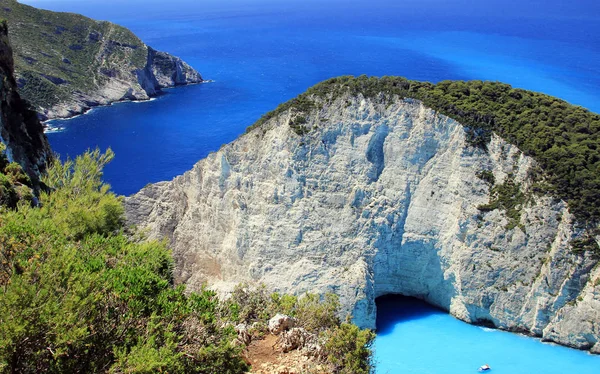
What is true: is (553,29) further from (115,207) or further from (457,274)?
(115,207)

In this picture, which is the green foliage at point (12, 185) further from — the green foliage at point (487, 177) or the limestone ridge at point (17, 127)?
the green foliage at point (487, 177)

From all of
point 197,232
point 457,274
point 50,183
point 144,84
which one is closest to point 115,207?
point 50,183

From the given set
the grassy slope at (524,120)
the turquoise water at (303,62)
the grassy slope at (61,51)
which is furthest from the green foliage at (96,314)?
the grassy slope at (61,51)

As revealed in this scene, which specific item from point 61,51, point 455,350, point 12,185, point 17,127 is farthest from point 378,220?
point 61,51

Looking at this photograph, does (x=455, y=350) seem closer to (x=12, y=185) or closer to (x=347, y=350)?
(x=347, y=350)

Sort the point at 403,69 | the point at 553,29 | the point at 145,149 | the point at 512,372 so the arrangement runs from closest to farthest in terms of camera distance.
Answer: the point at 512,372 < the point at 145,149 < the point at 403,69 < the point at 553,29

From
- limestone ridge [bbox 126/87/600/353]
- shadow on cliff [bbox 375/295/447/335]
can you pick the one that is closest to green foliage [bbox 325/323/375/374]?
limestone ridge [bbox 126/87/600/353]
